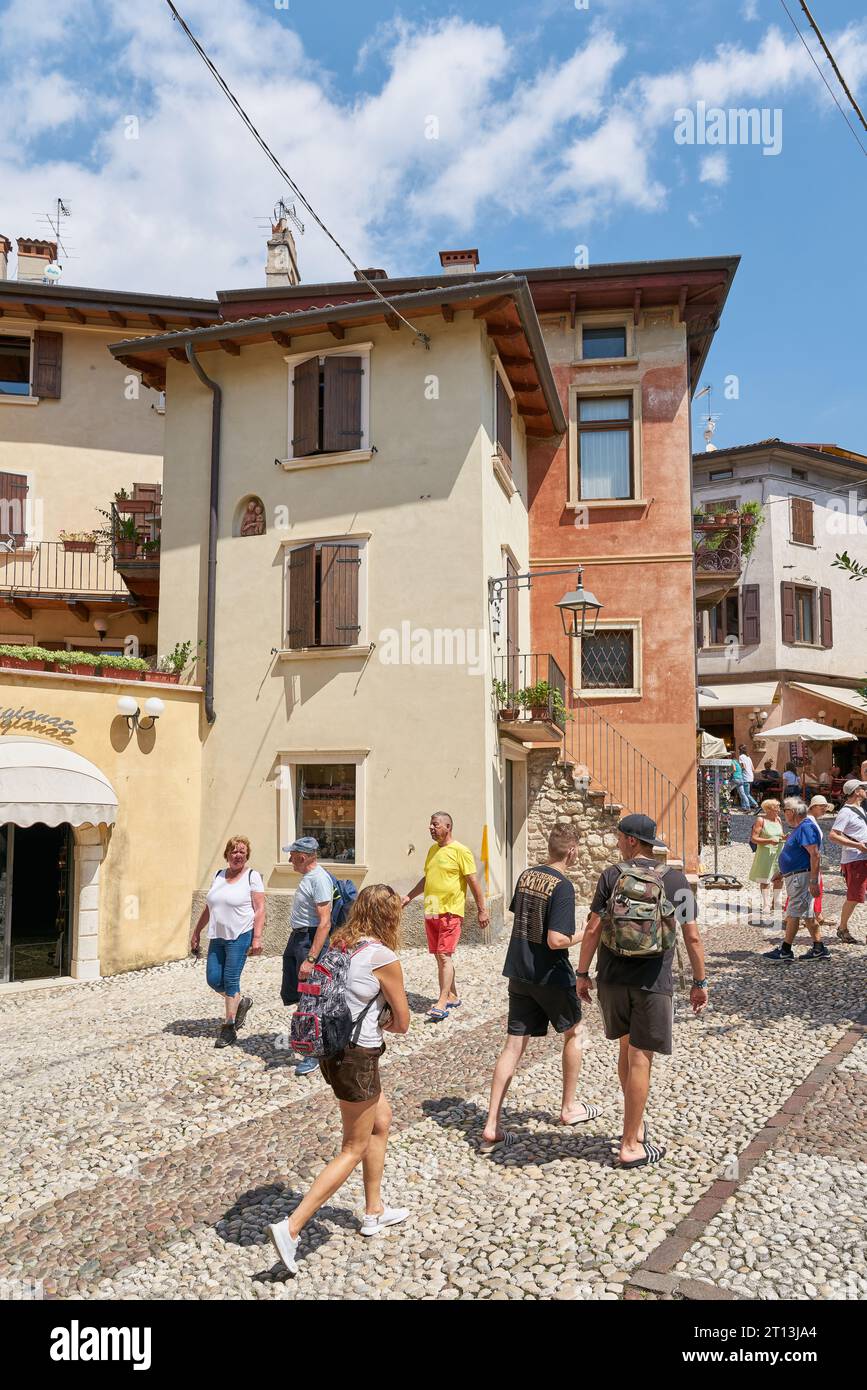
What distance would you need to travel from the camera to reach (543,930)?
5672 millimetres

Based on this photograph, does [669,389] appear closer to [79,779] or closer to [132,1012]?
[79,779]

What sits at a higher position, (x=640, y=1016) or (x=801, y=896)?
(x=640, y=1016)

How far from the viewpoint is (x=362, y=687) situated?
44.8ft

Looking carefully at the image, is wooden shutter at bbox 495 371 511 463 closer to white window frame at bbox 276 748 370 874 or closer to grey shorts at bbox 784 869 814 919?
white window frame at bbox 276 748 370 874

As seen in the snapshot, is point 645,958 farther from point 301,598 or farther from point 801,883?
point 301,598

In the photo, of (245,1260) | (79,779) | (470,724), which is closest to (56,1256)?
(245,1260)

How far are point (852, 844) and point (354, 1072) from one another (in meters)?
8.32

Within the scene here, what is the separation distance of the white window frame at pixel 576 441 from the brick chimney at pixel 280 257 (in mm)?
6762

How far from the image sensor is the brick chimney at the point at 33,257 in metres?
22.0

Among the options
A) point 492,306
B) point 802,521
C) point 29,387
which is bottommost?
point 492,306

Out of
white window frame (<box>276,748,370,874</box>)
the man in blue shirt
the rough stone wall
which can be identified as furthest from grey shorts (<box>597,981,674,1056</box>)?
the rough stone wall

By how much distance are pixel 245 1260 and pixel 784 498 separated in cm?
3144

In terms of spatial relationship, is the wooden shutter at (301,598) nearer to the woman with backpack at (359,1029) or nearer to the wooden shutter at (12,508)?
the wooden shutter at (12,508)

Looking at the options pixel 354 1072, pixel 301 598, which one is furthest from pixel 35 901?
pixel 354 1072
